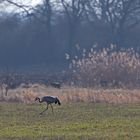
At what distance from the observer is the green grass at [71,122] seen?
1443 cm

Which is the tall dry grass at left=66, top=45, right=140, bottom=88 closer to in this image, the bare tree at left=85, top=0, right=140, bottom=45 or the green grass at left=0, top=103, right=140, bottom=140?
the green grass at left=0, top=103, right=140, bottom=140

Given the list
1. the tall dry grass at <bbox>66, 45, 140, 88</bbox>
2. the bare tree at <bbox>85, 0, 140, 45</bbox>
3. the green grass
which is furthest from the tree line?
the green grass

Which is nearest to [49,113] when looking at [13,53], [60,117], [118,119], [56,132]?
[60,117]

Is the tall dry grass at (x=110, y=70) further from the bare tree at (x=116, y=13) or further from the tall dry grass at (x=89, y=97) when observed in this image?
the bare tree at (x=116, y=13)

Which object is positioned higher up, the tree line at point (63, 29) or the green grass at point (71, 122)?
the tree line at point (63, 29)

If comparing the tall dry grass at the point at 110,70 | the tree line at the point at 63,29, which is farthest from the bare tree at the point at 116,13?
the tall dry grass at the point at 110,70

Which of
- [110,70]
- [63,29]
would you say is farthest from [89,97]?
[63,29]

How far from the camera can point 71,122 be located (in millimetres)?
17188

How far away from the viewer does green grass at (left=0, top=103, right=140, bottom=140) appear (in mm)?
14430

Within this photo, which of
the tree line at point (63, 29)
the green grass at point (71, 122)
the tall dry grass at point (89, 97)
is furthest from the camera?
the tree line at point (63, 29)

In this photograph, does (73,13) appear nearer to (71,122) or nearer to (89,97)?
(89,97)

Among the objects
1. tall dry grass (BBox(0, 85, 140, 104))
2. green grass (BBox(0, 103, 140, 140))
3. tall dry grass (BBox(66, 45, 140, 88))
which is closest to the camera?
green grass (BBox(0, 103, 140, 140))

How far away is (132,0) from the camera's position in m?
67.0

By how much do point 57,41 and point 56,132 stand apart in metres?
51.4
